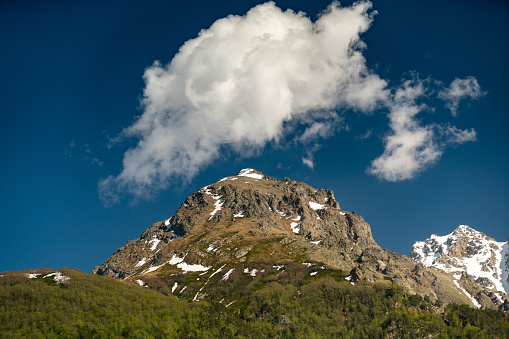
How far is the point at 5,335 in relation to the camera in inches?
7859

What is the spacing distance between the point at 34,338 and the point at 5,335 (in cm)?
1449

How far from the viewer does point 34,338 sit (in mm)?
199875
